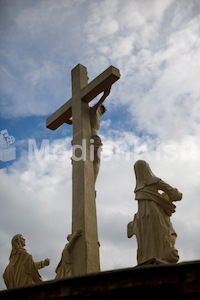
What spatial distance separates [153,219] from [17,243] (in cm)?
289

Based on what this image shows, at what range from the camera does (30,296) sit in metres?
4.94

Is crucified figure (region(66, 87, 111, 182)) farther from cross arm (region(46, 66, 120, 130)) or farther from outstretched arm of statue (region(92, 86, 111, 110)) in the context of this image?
cross arm (region(46, 66, 120, 130))

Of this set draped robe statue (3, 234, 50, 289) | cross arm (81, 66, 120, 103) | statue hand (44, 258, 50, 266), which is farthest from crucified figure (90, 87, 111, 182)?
draped robe statue (3, 234, 50, 289)

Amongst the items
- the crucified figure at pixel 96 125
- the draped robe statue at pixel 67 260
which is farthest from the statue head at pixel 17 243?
the crucified figure at pixel 96 125

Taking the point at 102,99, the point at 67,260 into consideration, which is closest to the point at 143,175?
the point at 67,260

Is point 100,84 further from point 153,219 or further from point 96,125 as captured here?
point 153,219

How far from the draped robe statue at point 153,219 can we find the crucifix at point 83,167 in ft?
3.18

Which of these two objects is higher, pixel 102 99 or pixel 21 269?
pixel 102 99

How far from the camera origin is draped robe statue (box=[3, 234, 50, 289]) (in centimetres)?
798

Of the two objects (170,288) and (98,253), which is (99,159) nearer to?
(98,253)

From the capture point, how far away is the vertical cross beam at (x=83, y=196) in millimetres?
7602

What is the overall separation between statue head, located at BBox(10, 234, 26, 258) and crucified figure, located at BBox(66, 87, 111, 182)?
180 centimetres

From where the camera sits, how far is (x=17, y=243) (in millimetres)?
8445

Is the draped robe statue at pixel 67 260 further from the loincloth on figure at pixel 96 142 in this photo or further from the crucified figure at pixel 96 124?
the loincloth on figure at pixel 96 142
